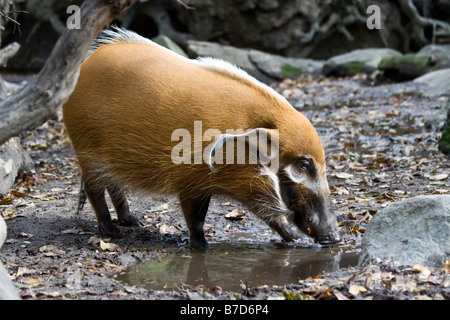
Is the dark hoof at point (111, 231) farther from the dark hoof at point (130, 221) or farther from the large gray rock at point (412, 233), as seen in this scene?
the large gray rock at point (412, 233)

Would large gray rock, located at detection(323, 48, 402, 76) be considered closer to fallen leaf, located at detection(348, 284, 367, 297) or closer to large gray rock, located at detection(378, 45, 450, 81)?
large gray rock, located at detection(378, 45, 450, 81)

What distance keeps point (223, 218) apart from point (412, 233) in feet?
7.08

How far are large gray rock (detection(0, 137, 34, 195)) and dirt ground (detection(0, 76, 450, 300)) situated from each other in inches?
5.0

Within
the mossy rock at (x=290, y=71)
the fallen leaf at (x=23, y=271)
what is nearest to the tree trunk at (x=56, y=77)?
the fallen leaf at (x=23, y=271)

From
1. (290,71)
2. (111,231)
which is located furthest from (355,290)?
(290,71)

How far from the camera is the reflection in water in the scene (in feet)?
13.4

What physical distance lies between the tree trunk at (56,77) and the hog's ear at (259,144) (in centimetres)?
143

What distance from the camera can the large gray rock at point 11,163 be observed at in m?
6.40

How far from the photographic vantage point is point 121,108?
4.71m

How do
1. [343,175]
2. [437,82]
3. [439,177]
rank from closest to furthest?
[439,177] < [343,175] < [437,82]

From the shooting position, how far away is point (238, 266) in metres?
4.43

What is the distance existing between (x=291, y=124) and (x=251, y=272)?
3.87ft

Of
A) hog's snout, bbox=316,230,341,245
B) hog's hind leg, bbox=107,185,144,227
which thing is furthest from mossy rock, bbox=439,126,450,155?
hog's hind leg, bbox=107,185,144,227

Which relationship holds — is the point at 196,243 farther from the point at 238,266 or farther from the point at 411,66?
the point at 411,66
